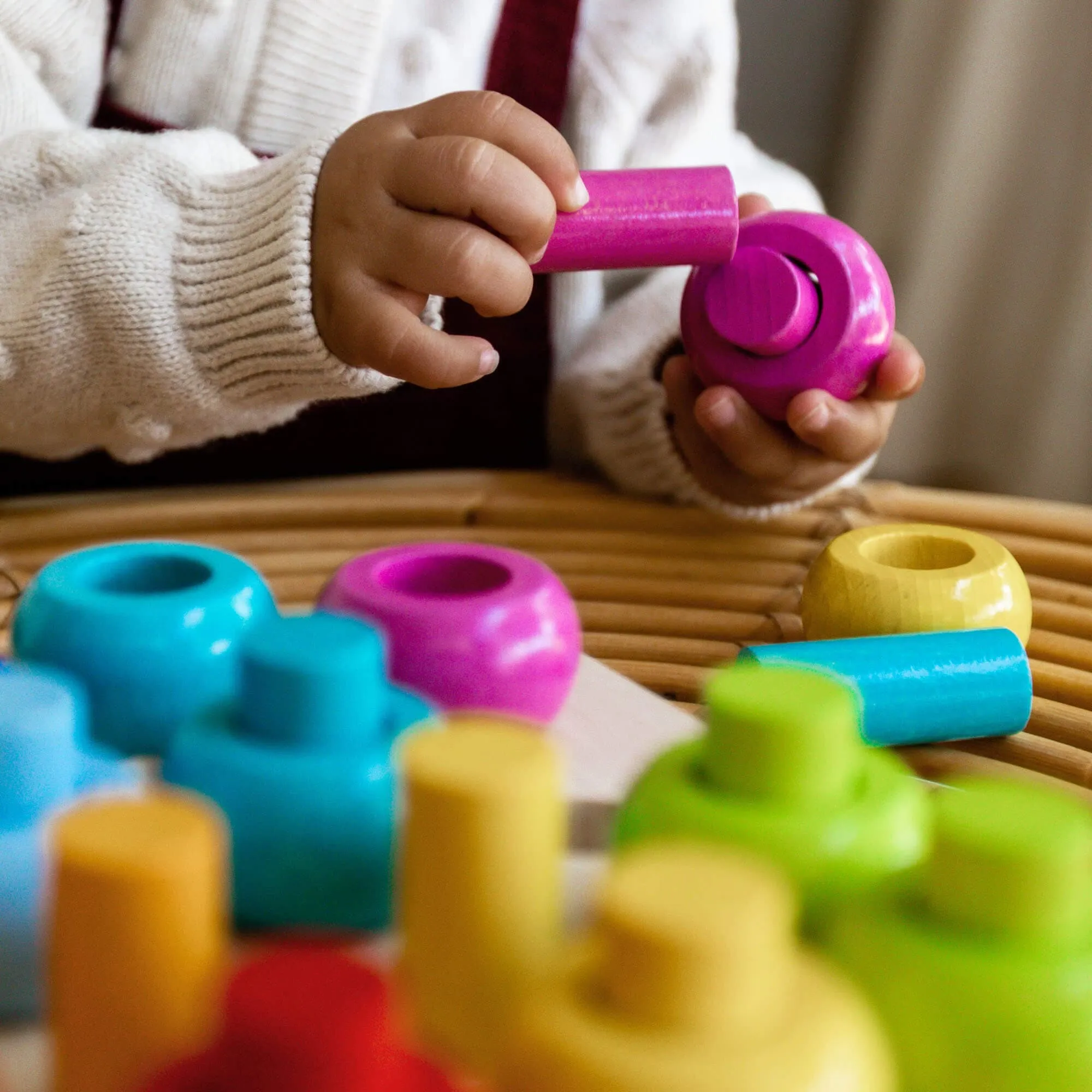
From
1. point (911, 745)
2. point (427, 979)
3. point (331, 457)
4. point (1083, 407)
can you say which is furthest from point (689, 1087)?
point (1083, 407)

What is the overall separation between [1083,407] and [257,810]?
33.3 inches

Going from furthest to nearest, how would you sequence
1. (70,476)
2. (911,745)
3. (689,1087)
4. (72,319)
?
1. (70,476)
2. (72,319)
3. (911,745)
4. (689,1087)

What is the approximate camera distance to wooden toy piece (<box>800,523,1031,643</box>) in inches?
16.7

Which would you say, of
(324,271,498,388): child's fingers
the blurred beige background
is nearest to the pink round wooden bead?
(324,271,498,388): child's fingers

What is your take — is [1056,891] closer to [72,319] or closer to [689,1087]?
[689,1087]

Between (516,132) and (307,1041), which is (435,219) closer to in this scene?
(516,132)

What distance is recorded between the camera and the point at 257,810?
237 mm

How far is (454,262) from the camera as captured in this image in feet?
1.48

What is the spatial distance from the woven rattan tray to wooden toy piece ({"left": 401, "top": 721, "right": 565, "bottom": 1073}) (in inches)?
10.3

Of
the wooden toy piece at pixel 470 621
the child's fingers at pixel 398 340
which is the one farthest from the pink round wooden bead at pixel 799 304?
the wooden toy piece at pixel 470 621

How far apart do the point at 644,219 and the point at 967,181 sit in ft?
1.88

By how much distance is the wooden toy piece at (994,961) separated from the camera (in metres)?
0.19

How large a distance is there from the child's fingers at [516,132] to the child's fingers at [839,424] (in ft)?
0.46

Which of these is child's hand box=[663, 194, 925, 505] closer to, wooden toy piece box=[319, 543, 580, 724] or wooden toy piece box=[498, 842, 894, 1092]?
wooden toy piece box=[319, 543, 580, 724]
